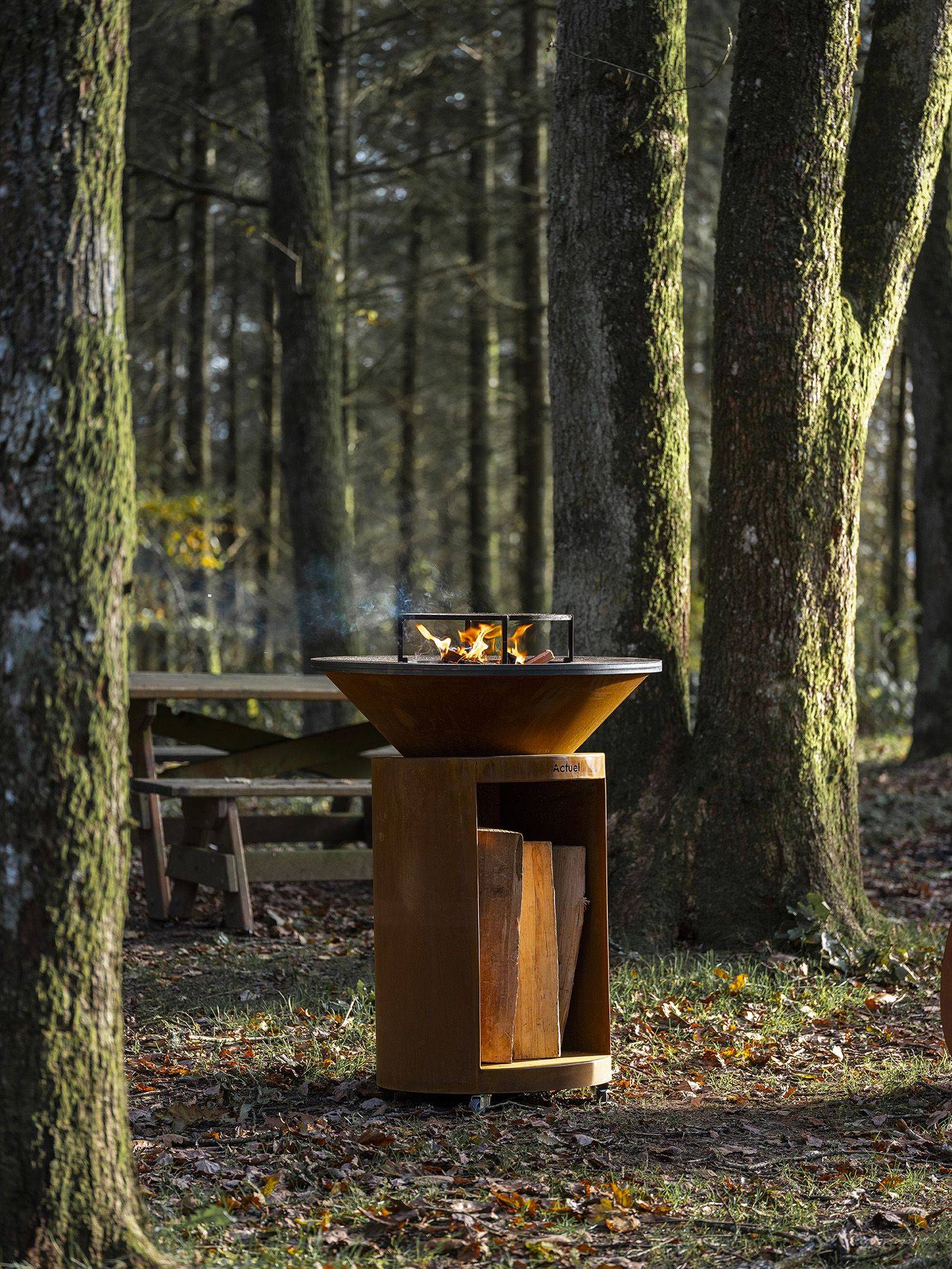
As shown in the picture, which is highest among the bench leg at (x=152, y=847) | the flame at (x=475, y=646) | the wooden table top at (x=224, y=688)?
the flame at (x=475, y=646)

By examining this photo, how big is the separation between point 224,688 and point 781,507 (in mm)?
2991

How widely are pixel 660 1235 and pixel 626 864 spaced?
9.55ft

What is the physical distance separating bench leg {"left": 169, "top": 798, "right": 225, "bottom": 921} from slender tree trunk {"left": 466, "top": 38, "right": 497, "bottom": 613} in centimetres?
725

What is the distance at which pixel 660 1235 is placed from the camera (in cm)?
330

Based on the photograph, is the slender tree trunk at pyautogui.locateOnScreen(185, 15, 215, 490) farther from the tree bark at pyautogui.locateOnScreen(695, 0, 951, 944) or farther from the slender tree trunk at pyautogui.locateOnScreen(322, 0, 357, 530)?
the tree bark at pyautogui.locateOnScreen(695, 0, 951, 944)

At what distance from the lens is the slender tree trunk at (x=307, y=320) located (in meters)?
10.0

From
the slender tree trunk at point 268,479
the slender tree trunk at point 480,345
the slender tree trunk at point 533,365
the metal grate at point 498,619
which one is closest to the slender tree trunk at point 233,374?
the slender tree trunk at point 268,479

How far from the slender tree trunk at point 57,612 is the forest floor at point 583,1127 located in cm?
48

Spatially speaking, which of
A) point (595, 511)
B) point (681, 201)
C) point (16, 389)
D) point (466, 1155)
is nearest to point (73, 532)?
point (16, 389)

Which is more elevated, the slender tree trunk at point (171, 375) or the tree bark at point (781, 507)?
the slender tree trunk at point (171, 375)

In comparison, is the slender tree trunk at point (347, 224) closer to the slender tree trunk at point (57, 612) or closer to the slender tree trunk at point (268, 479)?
the slender tree trunk at point (268, 479)

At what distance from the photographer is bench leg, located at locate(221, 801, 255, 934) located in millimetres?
6789

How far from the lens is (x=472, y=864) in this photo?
4195 mm

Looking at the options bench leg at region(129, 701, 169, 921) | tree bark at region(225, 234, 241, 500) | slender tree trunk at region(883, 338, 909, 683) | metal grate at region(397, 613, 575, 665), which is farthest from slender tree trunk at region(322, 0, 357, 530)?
slender tree trunk at region(883, 338, 909, 683)
